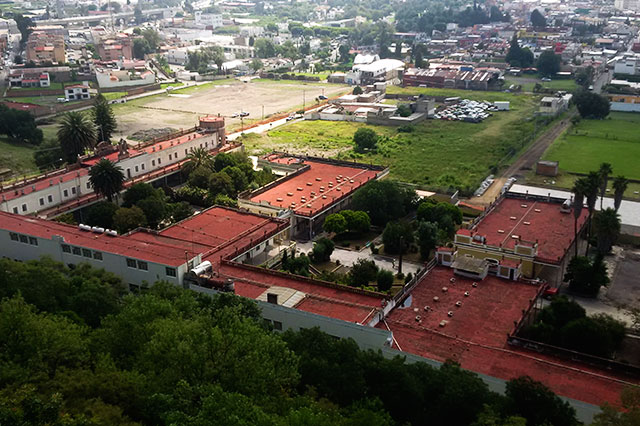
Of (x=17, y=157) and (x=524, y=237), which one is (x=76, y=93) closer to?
Result: (x=17, y=157)

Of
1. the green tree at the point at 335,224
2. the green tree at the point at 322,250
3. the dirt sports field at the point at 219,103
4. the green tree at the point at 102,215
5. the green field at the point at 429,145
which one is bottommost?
the dirt sports field at the point at 219,103

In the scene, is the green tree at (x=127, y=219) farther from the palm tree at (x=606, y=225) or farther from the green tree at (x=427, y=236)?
the palm tree at (x=606, y=225)

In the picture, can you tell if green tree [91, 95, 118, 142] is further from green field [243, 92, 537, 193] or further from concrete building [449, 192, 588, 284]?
concrete building [449, 192, 588, 284]

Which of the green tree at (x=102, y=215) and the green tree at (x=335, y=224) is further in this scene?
the green tree at (x=335, y=224)

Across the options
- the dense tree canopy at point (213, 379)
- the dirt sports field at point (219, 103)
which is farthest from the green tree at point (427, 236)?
the dirt sports field at point (219, 103)

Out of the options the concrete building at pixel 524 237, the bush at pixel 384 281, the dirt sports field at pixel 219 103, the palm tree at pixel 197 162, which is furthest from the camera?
the dirt sports field at pixel 219 103

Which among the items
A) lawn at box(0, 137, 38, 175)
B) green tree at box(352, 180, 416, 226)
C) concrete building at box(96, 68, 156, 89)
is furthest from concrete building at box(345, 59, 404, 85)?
green tree at box(352, 180, 416, 226)

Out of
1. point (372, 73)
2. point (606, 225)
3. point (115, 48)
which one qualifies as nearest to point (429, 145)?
point (606, 225)
